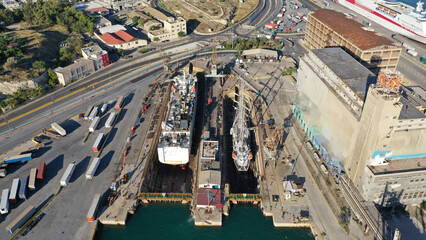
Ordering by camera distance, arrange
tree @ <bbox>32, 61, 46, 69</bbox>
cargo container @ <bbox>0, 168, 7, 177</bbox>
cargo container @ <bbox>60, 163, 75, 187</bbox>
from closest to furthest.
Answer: cargo container @ <bbox>60, 163, 75, 187</bbox>, cargo container @ <bbox>0, 168, 7, 177</bbox>, tree @ <bbox>32, 61, 46, 69</bbox>

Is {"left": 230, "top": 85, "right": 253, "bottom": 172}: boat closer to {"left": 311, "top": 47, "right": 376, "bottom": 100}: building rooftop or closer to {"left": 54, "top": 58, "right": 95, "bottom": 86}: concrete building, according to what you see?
{"left": 311, "top": 47, "right": 376, "bottom": 100}: building rooftop

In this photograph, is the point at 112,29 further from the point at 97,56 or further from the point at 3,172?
the point at 3,172

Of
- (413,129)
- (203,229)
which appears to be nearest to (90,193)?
(203,229)

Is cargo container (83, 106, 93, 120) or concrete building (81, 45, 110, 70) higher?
concrete building (81, 45, 110, 70)

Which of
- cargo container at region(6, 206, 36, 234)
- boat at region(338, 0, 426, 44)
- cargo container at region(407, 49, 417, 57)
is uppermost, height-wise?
boat at region(338, 0, 426, 44)

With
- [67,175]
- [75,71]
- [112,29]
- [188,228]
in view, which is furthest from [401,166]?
[112,29]

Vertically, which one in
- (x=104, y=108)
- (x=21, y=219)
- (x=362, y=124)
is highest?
(x=362, y=124)

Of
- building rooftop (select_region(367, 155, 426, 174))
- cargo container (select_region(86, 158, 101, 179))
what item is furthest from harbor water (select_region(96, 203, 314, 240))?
building rooftop (select_region(367, 155, 426, 174))
